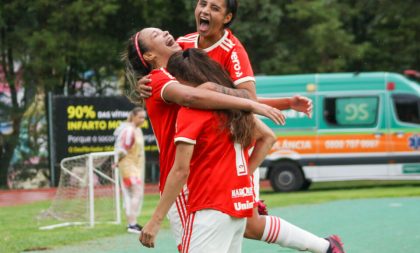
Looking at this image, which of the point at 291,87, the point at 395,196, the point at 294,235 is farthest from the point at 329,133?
the point at 294,235

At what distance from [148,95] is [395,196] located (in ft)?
50.2

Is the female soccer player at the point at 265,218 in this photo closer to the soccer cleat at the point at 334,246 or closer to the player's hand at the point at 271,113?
the soccer cleat at the point at 334,246

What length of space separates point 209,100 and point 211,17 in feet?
4.59

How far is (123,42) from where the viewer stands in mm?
31672

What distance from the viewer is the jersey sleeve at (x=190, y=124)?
17.3 feet

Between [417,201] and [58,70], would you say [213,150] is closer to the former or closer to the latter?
[417,201]

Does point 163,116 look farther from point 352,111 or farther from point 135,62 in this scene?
point 352,111

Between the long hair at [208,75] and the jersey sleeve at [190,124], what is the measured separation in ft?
0.38

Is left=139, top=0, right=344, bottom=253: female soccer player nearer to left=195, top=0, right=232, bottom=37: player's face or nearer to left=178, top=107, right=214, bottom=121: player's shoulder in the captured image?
A: left=195, top=0, right=232, bottom=37: player's face

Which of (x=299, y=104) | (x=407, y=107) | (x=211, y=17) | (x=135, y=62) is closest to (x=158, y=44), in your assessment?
(x=135, y=62)

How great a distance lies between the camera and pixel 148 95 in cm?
571

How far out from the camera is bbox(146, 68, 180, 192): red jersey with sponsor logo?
5.65m

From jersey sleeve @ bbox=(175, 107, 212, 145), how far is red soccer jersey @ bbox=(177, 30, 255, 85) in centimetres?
95

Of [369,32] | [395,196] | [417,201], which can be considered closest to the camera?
[417,201]
